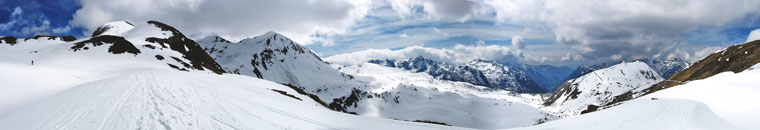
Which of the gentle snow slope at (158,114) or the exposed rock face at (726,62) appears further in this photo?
the exposed rock face at (726,62)

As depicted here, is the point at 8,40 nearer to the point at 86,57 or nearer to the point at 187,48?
the point at 187,48

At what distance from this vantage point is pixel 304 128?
14.8 meters

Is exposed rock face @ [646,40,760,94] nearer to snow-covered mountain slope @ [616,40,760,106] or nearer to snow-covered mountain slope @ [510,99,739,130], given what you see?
snow-covered mountain slope @ [616,40,760,106]

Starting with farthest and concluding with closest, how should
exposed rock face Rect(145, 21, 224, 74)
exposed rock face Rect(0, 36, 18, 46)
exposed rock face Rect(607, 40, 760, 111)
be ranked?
exposed rock face Rect(607, 40, 760, 111) < exposed rock face Rect(145, 21, 224, 74) < exposed rock face Rect(0, 36, 18, 46)

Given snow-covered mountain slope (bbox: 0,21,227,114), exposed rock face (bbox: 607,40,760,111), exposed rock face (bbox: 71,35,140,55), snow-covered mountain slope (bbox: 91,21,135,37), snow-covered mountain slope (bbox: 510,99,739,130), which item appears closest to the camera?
snow-covered mountain slope (bbox: 510,99,739,130)

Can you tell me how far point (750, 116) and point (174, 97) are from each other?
46612 mm

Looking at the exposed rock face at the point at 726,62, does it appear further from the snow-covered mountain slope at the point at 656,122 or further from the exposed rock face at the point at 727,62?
the snow-covered mountain slope at the point at 656,122

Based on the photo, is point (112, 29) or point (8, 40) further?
point (112, 29)

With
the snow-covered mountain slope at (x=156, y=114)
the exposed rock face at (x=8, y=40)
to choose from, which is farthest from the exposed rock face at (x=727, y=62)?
the exposed rock face at (x=8, y=40)

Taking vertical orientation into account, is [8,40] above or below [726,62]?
below

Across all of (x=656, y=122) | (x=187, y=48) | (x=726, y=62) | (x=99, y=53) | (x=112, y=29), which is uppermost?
(x=112, y=29)

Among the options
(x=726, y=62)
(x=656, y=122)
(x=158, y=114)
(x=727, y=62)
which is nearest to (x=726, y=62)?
(x=726, y=62)

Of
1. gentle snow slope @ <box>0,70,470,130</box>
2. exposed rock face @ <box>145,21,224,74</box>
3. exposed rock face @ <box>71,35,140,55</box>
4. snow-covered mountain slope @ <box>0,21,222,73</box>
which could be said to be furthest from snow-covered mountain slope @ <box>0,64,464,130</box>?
exposed rock face @ <box>145,21,224,74</box>

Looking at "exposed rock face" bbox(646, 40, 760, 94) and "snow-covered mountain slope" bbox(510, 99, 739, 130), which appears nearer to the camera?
"snow-covered mountain slope" bbox(510, 99, 739, 130)
